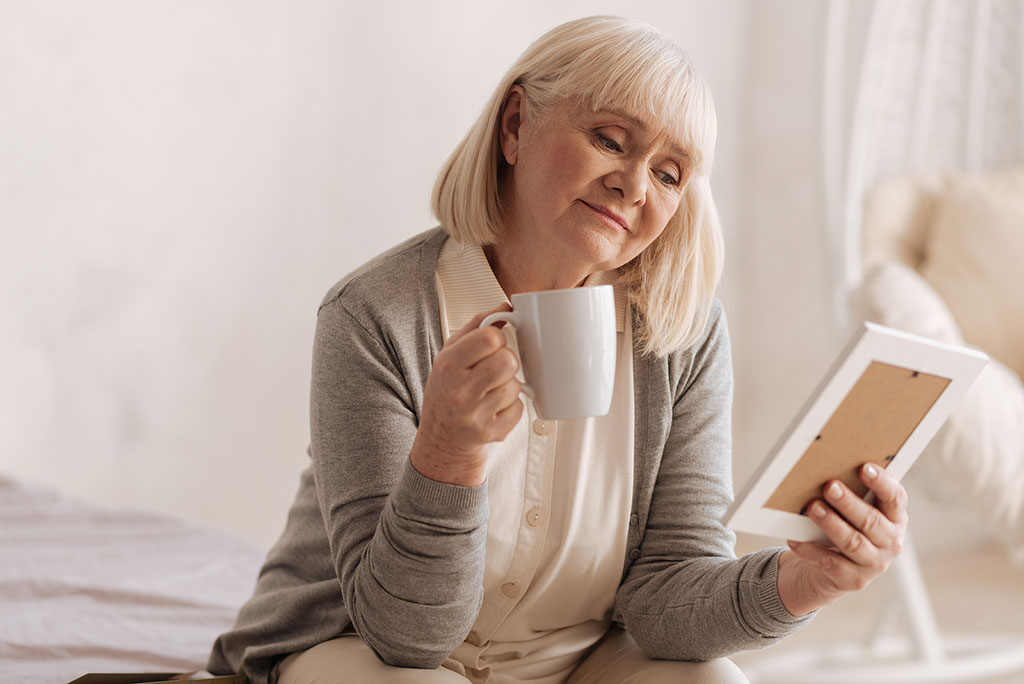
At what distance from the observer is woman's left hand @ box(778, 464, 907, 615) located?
0.85 metres

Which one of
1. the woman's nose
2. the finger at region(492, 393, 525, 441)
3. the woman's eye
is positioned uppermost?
the woman's eye

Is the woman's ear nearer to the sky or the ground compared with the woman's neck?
nearer to the sky

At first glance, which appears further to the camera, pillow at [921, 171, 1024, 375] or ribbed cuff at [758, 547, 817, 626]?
pillow at [921, 171, 1024, 375]

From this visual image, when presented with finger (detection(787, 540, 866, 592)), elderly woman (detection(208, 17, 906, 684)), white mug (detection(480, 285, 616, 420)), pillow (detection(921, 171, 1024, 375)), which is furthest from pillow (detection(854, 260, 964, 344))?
white mug (detection(480, 285, 616, 420))

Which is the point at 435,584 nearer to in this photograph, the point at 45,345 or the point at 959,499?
the point at 959,499

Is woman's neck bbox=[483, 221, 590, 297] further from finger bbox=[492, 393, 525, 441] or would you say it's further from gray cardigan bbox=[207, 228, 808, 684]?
finger bbox=[492, 393, 525, 441]

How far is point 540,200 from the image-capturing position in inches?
40.0

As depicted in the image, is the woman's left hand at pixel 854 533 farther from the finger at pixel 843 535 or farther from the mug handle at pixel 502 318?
the mug handle at pixel 502 318

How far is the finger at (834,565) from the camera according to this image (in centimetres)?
88

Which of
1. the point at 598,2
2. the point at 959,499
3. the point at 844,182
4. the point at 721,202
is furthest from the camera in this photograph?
the point at 721,202

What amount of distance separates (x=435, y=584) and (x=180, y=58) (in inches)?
60.8

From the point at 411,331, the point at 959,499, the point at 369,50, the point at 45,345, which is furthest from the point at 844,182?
the point at 45,345

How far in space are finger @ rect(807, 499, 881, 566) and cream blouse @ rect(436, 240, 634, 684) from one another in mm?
262

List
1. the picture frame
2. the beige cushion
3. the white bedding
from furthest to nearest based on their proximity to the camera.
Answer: the beige cushion → the white bedding → the picture frame
